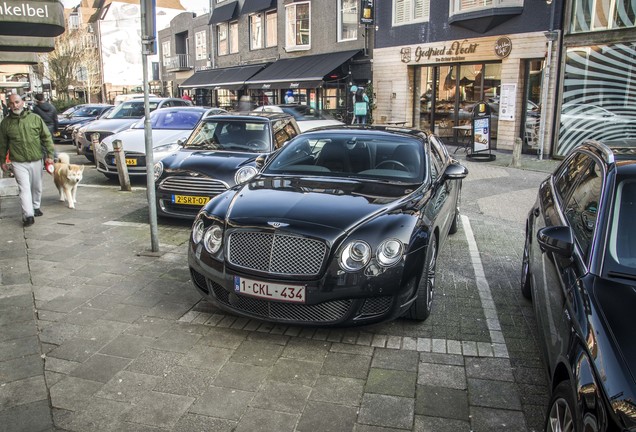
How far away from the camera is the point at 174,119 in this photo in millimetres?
12312

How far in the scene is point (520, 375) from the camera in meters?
3.79

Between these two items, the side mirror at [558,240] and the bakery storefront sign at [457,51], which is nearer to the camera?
the side mirror at [558,240]

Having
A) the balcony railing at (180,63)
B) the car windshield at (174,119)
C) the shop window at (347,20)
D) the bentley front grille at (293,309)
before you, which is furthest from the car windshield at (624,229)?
the balcony railing at (180,63)

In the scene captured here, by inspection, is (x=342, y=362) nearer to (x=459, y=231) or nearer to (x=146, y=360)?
(x=146, y=360)

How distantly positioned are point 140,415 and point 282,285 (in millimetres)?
1290

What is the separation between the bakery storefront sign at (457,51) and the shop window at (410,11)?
1.04 m

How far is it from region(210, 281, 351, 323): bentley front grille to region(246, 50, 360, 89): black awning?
20.0 m

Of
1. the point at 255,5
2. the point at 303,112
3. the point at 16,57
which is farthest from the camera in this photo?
the point at 255,5

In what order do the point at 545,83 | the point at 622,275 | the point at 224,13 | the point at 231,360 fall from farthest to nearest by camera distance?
the point at 224,13, the point at 545,83, the point at 231,360, the point at 622,275

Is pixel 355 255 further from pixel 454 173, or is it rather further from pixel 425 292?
pixel 454 173

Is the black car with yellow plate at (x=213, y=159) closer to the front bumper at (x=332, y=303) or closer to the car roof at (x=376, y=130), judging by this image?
the car roof at (x=376, y=130)

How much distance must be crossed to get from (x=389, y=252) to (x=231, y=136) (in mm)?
5401

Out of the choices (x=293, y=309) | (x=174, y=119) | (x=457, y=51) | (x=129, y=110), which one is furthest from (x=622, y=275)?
(x=457, y=51)

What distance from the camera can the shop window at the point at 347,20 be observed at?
24.3 meters
